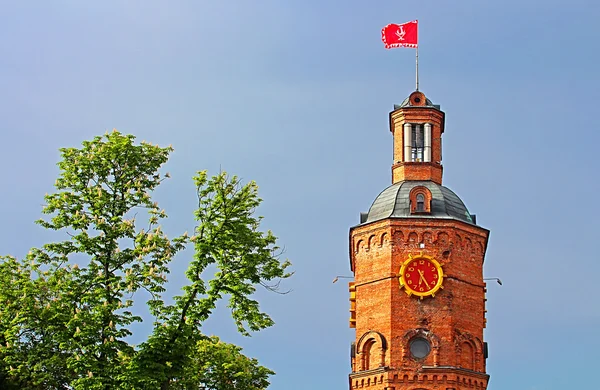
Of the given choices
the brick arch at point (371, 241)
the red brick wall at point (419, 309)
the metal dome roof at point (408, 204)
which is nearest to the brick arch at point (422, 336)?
the red brick wall at point (419, 309)

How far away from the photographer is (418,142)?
2441 inches

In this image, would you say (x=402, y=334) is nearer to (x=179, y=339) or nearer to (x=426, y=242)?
(x=426, y=242)

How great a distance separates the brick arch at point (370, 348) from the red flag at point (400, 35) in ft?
45.4

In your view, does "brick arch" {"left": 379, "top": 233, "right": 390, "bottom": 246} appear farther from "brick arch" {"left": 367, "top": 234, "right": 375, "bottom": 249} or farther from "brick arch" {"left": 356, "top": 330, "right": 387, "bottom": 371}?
"brick arch" {"left": 356, "top": 330, "right": 387, "bottom": 371}

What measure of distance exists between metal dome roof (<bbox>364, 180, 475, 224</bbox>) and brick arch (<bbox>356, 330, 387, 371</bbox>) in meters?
5.44

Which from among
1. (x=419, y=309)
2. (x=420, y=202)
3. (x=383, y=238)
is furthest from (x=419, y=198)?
(x=419, y=309)

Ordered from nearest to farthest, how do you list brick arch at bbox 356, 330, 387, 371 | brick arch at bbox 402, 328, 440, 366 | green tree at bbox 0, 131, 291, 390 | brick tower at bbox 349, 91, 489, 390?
green tree at bbox 0, 131, 291, 390
brick arch at bbox 402, 328, 440, 366
brick tower at bbox 349, 91, 489, 390
brick arch at bbox 356, 330, 387, 371

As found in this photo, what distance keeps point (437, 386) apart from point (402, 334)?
263cm

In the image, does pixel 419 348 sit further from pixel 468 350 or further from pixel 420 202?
pixel 420 202

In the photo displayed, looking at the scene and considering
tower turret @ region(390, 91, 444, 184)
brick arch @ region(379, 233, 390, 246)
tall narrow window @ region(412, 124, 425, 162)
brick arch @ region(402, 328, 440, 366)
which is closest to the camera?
brick arch @ region(402, 328, 440, 366)

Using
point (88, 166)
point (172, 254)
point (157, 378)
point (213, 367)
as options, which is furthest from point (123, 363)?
point (213, 367)

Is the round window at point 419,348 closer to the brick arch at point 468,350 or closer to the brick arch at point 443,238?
the brick arch at point 468,350

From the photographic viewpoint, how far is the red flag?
2430 inches

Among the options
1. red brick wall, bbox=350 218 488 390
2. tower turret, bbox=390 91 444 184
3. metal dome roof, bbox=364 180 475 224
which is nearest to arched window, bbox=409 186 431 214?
metal dome roof, bbox=364 180 475 224
